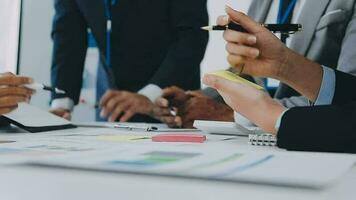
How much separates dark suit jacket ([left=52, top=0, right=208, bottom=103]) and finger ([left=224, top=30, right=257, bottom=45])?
2.85 ft

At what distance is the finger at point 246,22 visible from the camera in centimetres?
83

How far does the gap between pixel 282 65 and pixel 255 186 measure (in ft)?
1.92

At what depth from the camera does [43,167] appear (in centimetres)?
41

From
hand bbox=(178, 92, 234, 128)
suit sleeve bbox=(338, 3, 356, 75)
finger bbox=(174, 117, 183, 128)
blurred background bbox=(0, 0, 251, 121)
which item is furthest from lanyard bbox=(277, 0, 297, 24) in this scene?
blurred background bbox=(0, 0, 251, 121)

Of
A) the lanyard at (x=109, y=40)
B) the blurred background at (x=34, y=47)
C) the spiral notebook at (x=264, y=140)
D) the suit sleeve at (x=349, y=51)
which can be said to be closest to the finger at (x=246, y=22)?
the spiral notebook at (x=264, y=140)

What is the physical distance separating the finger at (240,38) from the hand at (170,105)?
440mm

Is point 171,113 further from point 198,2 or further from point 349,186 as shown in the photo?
point 349,186

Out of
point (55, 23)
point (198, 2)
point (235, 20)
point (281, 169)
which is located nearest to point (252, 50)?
point (235, 20)

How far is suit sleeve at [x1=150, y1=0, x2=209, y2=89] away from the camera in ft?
5.64

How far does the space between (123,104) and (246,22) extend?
0.64 meters

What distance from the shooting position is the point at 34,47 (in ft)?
9.14

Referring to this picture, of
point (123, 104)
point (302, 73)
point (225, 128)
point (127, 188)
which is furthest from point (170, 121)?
point (127, 188)

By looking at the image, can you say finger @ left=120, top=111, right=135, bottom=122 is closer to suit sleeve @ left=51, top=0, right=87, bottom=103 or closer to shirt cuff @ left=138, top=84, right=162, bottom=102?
shirt cuff @ left=138, top=84, right=162, bottom=102

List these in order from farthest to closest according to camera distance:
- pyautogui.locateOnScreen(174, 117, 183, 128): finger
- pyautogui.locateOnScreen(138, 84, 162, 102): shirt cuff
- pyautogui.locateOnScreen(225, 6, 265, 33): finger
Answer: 1. pyautogui.locateOnScreen(138, 84, 162, 102): shirt cuff
2. pyautogui.locateOnScreen(174, 117, 183, 128): finger
3. pyautogui.locateOnScreen(225, 6, 265, 33): finger
